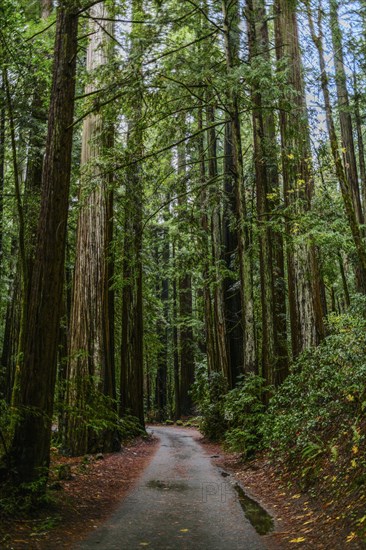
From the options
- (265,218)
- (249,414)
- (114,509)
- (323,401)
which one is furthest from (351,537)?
(265,218)

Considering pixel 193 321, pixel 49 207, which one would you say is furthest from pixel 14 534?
pixel 193 321

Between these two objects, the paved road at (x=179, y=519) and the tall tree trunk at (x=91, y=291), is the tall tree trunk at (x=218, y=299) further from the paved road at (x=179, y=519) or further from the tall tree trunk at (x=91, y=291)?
the paved road at (x=179, y=519)

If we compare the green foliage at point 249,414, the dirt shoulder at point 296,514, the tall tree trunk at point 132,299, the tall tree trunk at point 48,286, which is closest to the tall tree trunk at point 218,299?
the tall tree trunk at point 132,299

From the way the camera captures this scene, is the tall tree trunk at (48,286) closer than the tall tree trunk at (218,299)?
Yes

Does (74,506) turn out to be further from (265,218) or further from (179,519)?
(265,218)

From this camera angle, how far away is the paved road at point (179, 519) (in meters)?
4.78

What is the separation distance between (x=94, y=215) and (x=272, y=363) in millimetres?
5433

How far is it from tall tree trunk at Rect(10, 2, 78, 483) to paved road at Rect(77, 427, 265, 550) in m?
1.26

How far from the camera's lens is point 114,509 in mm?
6207

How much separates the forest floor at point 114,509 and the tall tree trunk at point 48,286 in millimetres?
525

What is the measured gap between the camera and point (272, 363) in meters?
11.0

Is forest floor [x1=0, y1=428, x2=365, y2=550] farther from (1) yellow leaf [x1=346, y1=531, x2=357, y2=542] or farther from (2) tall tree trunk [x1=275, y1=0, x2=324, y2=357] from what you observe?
(2) tall tree trunk [x1=275, y1=0, x2=324, y2=357]

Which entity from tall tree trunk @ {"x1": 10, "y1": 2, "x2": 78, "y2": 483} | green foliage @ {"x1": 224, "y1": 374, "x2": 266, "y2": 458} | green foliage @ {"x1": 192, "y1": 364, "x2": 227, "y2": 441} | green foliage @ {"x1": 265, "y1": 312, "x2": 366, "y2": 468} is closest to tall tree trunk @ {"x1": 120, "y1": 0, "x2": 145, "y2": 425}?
green foliage @ {"x1": 192, "y1": 364, "x2": 227, "y2": 441}

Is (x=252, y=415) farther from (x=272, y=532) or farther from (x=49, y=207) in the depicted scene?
(x=49, y=207)
